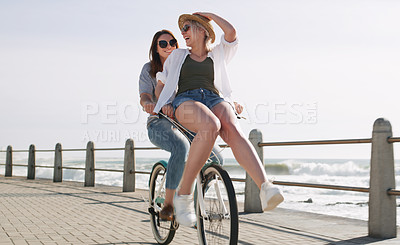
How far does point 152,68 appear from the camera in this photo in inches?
184

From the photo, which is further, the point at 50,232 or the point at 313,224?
the point at 313,224

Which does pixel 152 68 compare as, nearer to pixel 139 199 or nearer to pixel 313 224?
pixel 313 224

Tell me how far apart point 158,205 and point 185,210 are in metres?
1.24

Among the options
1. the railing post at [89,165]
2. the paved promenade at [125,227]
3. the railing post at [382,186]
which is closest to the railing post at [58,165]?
the railing post at [89,165]

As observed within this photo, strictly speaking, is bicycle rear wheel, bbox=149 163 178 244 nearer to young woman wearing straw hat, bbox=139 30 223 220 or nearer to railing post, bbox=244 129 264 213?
young woman wearing straw hat, bbox=139 30 223 220

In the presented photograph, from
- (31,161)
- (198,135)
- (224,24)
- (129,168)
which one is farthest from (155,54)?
(31,161)

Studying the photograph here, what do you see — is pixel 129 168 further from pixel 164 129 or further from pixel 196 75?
pixel 196 75

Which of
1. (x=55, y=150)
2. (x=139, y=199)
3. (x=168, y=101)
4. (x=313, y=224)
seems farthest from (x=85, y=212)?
(x=55, y=150)

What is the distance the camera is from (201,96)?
3500mm

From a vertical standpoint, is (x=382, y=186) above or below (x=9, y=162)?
above

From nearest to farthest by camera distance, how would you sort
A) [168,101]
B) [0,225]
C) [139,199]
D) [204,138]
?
[204,138] < [168,101] < [0,225] < [139,199]

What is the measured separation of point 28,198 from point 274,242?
6373mm

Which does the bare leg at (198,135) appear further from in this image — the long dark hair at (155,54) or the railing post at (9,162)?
the railing post at (9,162)

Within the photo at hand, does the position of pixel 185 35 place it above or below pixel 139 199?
above
